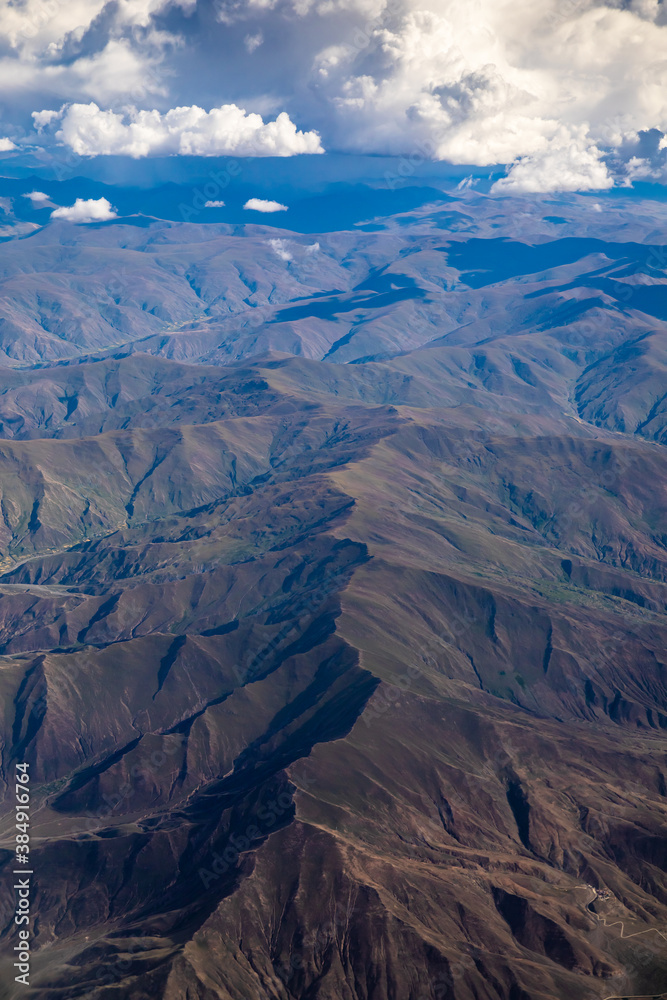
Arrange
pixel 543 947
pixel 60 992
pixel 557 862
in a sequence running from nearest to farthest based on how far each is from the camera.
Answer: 1. pixel 60 992
2. pixel 543 947
3. pixel 557 862

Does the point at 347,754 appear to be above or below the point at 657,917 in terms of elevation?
above

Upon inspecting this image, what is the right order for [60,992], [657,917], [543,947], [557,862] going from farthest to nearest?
[557,862]
[657,917]
[543,947]
[60,992]

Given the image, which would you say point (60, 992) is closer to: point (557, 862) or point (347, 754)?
point (347, 754)

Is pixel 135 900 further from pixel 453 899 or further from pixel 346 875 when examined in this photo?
pixel 453 899

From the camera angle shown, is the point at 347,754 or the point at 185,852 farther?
the point at 347,754

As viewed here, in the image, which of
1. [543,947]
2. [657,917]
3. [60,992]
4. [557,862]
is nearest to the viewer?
[60,992]

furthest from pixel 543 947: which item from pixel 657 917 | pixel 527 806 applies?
pixel 527 806

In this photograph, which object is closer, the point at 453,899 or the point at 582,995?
the point at 582,995

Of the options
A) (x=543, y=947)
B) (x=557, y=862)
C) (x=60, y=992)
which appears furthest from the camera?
(x=557, y=862)

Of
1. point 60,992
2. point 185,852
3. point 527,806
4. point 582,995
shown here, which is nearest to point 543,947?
point 582,995
